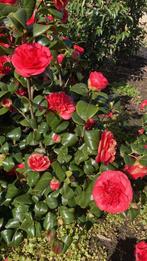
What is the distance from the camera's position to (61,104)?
2027 mm

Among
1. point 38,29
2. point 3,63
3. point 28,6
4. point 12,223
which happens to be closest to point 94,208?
point 12,223

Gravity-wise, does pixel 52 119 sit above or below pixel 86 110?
below

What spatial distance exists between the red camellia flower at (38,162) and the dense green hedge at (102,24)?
235 centimetres

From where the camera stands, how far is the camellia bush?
1.90 m

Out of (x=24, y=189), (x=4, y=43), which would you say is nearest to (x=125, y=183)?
(x=24, y=189)

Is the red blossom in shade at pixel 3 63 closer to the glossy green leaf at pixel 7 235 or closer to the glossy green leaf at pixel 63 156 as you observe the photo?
the glossy green leaf at pixel 63 156

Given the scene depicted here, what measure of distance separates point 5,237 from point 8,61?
1064mm

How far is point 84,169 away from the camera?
7.45 feet

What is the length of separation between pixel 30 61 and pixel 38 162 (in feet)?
2.00

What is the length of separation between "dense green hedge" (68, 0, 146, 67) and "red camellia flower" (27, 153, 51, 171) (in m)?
2.35

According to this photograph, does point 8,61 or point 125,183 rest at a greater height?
point 8,61

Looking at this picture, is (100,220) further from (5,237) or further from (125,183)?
(125,183)

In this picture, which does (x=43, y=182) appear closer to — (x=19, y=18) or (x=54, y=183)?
(x=54, y=183)

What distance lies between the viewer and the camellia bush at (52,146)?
1897mm
